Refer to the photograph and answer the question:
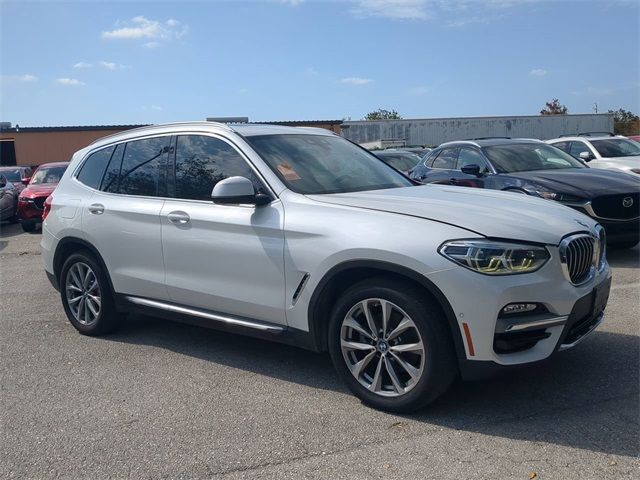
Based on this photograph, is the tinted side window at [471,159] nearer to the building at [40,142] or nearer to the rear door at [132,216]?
the rear door at [132,216]

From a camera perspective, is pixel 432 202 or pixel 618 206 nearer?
pixel 432 202

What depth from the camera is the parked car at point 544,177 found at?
26.4ft

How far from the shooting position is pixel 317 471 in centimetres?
332

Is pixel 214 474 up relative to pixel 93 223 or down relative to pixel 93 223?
down

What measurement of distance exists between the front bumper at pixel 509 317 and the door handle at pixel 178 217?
2100mm

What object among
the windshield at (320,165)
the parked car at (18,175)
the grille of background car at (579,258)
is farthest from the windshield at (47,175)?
the grille of background car at (579,258)

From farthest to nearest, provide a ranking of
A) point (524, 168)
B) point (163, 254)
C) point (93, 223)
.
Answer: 1. point (524, 168)
2. point (93, 223)
3. point (163, 254)

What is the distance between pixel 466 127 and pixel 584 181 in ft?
132

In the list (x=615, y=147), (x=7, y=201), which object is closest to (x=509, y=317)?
(x=615, y=147)

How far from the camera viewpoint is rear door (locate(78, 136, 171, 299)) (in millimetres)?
5195

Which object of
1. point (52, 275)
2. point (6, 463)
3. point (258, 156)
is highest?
point (258, 156)

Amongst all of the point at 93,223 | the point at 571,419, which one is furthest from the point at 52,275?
the point at 571,419

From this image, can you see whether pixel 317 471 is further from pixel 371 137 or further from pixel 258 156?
pixel 371 137

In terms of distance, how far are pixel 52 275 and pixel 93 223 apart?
3.21 ft
